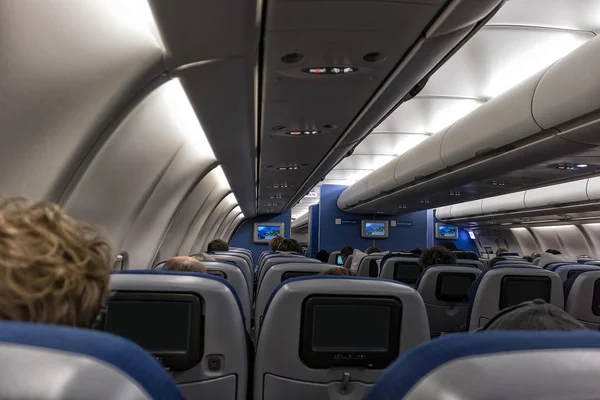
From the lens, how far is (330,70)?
4215 millimetres

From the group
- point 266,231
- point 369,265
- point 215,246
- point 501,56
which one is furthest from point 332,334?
point 266,231

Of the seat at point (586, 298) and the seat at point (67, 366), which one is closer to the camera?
the seat at point (67, 366)

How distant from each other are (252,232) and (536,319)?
23760mm

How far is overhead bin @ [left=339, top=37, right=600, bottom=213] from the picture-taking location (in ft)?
14.6

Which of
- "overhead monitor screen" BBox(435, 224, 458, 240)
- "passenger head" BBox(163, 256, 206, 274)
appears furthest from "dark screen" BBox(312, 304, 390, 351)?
"overhead monitor screen" BBox(435, 224, 458, 240)

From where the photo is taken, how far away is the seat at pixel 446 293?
579cm

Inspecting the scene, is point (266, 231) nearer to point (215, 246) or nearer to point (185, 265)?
point (215, 246)

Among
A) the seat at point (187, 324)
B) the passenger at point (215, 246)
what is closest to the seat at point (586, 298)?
the seat at point (187, 324)

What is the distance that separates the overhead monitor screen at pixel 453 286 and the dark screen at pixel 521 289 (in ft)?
3.21

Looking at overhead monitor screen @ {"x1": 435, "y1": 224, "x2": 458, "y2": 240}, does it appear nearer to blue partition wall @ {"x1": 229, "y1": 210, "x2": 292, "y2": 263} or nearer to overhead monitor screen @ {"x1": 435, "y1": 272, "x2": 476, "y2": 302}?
blue partition wall @ {"x1": 229, "y1": 210, "x2": 292, "y2": 263}

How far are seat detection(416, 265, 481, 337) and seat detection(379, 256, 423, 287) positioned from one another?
3.48 feet

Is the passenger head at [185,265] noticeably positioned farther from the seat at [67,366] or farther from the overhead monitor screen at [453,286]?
the overhead monitor screen at [453,286]

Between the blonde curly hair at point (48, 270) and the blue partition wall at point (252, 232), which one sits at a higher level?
the blue partition wall at point (252, 232)

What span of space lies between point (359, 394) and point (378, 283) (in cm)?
58
